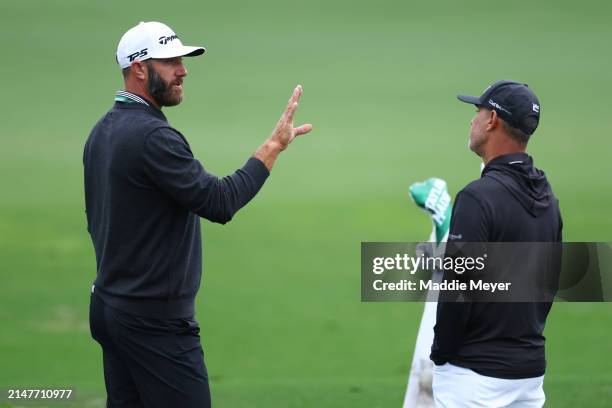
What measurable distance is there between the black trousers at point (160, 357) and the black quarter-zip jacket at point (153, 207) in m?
0.05

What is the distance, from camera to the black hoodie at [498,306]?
4.07 metres

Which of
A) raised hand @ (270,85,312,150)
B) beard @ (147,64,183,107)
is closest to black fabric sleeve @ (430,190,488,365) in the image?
raised hand @ (270,85,312,150)

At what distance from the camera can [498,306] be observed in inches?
162

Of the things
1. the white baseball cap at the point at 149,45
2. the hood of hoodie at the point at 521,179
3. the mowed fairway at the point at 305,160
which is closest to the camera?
the hood of hoodie at the point at 521,179

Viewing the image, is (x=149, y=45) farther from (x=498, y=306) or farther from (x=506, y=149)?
(x=498, y=306)

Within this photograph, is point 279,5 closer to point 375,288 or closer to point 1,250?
point 1,250

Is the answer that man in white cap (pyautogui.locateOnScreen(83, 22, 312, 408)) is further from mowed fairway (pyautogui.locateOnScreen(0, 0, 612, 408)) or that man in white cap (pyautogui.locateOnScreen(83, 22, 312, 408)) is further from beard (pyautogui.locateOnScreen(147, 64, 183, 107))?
mowed fairway (pyautogui.locateOnScreen(0, 0, 612, 408))

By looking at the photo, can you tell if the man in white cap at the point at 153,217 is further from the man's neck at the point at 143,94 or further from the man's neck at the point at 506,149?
the man's neck at the point at 506,149

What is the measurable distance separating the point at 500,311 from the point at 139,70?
5.53 feet

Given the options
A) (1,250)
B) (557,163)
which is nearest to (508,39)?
(557,163)

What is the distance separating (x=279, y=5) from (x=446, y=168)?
12662 mm

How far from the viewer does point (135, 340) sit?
14.3 feet

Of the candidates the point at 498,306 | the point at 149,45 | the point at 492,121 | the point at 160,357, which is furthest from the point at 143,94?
the point at 498,306

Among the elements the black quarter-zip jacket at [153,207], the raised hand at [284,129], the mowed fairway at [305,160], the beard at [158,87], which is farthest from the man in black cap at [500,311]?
A: the mowed fairway at [305,160]
